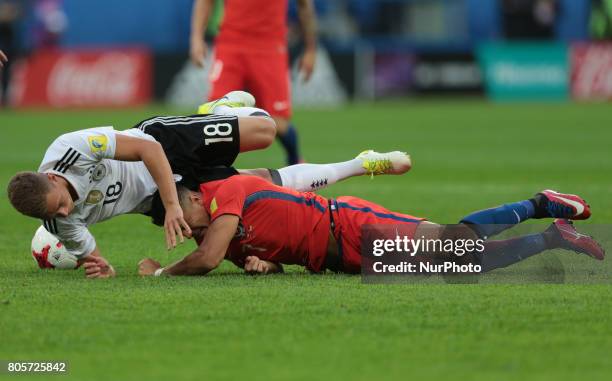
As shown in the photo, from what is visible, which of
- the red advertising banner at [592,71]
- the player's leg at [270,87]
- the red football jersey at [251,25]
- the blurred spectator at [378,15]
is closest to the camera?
the player's leg at [270,87]

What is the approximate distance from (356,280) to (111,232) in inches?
117

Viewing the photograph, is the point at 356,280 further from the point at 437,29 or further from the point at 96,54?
the point at 437,29

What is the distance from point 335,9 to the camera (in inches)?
1176

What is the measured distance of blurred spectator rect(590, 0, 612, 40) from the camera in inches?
1090

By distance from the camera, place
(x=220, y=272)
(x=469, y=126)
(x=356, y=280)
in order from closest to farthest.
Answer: (x=356, y=280) < (x=220, y=272) < (x=469, y=126)

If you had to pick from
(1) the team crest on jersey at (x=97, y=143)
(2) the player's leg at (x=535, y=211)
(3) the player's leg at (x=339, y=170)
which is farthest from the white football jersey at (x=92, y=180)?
(2) the player's leg at (x=535, y=211)

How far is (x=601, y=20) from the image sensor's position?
27.9m

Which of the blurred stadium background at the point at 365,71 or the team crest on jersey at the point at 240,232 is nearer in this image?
the team crest on jersey at the point at 240,232

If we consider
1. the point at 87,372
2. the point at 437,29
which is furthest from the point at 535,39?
the point at 87,372

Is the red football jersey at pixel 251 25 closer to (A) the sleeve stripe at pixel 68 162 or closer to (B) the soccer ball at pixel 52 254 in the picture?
(B) the soccer ball at pixel 52 254

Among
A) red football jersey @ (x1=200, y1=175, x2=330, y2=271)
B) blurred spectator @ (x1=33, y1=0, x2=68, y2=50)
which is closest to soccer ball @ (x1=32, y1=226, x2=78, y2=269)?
red football jersey @ (x1=200, y1=175, x2=330, y2=271)

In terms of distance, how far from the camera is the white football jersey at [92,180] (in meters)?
5.96

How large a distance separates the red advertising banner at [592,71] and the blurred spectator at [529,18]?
271 cm

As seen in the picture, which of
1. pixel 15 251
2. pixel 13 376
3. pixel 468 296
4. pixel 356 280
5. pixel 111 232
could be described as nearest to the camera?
pixel 13 376
